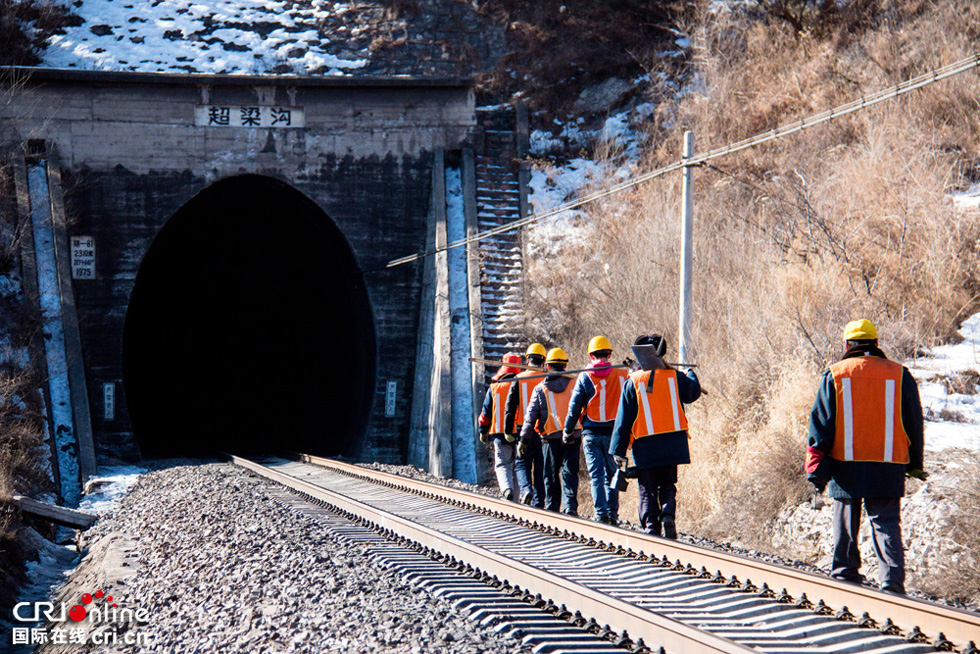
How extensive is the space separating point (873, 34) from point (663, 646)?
588 inches

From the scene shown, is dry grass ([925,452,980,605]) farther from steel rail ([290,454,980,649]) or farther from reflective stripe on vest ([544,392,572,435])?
reflective stripe on vest ([544,392,572,435])

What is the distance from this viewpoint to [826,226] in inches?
458

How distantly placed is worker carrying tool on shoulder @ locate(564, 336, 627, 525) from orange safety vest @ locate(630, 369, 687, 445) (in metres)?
1.05

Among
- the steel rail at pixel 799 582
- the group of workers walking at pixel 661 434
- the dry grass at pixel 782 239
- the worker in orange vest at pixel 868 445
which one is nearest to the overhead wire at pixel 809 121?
the dry grass at pixel 782 239

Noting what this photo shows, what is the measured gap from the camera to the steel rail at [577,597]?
3.96m

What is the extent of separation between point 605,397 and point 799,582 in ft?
10.4

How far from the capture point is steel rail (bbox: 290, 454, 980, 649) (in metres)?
4.09

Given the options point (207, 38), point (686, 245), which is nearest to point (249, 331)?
point (207, 38)

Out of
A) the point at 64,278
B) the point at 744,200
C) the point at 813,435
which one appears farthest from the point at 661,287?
the point at 64,278

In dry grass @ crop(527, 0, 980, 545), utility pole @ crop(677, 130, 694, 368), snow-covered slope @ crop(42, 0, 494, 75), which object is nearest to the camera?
dry grass @ crop(527, 0, 980, 545)

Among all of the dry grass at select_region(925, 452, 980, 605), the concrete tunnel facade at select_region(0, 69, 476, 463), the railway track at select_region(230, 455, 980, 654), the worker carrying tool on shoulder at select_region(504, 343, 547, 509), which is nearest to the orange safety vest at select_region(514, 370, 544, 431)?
the worker carrying tool on shoulder at select_region(504, 343, 547, 509)

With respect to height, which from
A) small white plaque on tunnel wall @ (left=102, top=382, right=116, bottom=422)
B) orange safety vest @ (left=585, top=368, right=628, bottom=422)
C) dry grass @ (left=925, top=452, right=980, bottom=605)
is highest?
orange safety vest @ (left=585, top=368, right=628, bottom=422)

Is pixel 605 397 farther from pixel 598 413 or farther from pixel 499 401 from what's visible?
pixel 499 401

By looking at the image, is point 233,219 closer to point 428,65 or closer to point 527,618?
point 428,65
